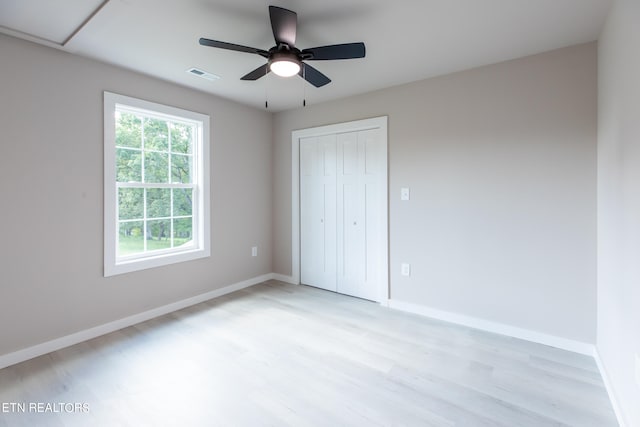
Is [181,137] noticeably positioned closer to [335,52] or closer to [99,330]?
[99,330]

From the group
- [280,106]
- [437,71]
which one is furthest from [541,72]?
[280,106]

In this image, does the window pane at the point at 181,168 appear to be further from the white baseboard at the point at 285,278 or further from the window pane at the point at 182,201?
the white baseboard at the point at 285,278

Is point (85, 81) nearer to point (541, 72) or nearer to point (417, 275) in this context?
point (417, 275)

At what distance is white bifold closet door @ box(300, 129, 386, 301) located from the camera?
349cm

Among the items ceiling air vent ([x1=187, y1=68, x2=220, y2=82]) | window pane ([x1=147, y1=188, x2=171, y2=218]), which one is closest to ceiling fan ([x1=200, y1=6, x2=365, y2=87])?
ceiling air vent ([x1=187, y1=68, x2=220, y2=82])

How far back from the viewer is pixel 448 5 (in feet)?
6.07

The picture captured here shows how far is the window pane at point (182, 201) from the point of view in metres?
3.29

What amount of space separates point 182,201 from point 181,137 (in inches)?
28.5

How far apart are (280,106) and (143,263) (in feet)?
8.27

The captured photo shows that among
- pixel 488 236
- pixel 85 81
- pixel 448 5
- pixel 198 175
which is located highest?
pixel 448 5

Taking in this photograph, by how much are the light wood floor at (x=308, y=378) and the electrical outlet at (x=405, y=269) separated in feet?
1.79

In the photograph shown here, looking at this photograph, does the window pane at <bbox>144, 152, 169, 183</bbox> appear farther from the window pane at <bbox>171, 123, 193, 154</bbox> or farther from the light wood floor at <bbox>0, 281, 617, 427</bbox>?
the light wood floor at <bbox>0, 281, 617, 427</bbox>

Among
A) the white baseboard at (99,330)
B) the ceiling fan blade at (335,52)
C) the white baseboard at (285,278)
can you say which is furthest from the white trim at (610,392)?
the white baseboard at (99,330)

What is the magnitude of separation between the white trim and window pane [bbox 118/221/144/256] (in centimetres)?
380
